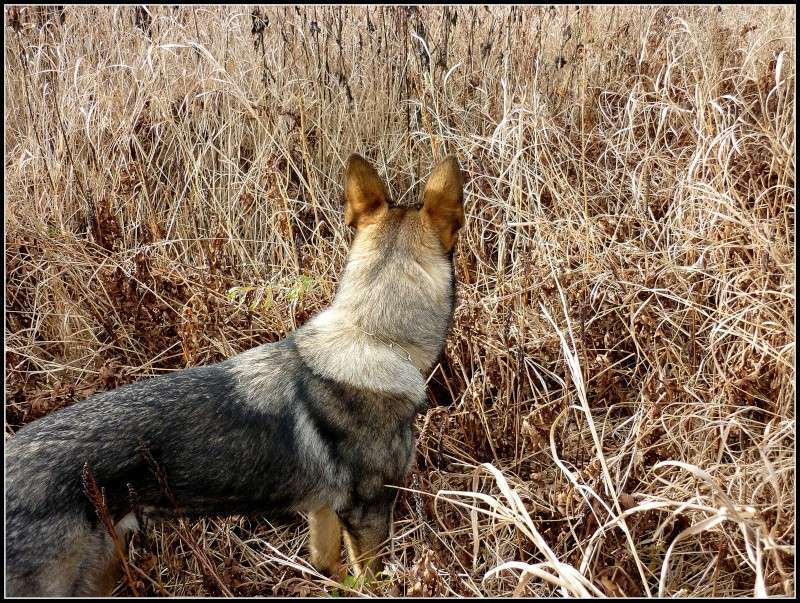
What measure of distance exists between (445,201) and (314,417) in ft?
2.83

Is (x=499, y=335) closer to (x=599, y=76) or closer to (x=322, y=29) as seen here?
(x=599, y=76)

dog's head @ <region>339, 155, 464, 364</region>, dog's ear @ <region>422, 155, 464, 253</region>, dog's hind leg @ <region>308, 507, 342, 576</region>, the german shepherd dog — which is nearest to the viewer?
the german shepherd dog

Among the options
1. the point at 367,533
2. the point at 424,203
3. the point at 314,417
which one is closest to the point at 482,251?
the point at 424,203

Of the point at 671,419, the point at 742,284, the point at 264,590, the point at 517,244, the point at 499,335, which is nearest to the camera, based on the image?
the point at 264,590

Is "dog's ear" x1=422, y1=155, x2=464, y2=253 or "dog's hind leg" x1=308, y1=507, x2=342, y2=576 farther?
"dog's hind leg" x1=308, y1=507, x2=342, y2=576

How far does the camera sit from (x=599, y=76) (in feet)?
14.0

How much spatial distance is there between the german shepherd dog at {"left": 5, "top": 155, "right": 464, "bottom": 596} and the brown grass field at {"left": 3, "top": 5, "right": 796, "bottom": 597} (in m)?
0.19

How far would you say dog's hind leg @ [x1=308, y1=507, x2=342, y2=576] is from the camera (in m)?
2.51

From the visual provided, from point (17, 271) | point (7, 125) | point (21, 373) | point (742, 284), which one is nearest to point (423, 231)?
point (742, 284)

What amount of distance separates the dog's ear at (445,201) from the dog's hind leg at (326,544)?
3.70 ft

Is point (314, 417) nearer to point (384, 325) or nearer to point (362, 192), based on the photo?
point (384, 325)

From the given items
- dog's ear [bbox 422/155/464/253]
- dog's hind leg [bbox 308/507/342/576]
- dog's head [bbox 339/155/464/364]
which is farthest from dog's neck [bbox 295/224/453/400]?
dog's hind leg [bbox 308/507/342/576]

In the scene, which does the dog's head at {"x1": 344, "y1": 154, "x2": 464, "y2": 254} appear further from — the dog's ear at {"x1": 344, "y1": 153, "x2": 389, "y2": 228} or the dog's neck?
the dog's neck

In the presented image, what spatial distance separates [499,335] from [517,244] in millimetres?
578
